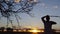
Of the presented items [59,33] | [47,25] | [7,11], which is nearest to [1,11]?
[7,11]

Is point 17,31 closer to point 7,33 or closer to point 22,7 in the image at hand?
point 7,33

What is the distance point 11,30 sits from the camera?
42.4ft

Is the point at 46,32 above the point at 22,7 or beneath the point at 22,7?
beneath

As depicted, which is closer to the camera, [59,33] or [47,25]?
[47,25]

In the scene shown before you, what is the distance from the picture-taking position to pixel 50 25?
10508 mm

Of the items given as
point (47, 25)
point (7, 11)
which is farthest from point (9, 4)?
point (47, 25)

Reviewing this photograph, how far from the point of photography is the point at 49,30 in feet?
34.3

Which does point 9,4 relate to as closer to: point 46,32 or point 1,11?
point 1,11

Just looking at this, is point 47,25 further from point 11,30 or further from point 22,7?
point 11,30

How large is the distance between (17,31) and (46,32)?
2653mm

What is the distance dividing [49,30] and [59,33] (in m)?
1.94

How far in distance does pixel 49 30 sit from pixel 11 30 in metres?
2.99

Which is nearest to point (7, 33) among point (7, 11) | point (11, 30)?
point (11, 30)

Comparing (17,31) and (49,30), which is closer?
(49,30)
